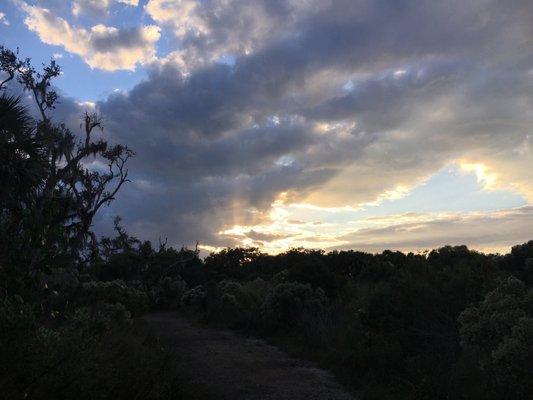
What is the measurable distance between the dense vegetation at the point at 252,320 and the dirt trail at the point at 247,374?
0.58m

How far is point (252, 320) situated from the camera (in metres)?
21.3

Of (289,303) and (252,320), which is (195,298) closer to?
(252,320)

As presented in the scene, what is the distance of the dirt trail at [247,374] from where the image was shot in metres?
9.57

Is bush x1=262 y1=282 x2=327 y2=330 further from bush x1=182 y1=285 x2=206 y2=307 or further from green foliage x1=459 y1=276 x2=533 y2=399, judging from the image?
bush x1=182 y1=285 x2=206 y2=307

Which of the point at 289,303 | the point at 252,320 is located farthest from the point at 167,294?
the point at 289,303

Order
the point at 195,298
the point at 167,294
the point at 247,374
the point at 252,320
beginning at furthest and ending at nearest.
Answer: the point at 167,294 < the point at 195,298 < the point at 252,320 < the point at 247,374

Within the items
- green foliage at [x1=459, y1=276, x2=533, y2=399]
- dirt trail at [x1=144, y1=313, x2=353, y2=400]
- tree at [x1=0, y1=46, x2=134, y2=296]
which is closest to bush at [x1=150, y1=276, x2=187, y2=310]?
tree at [x1=0, y1=46, x2=134, y2=296]

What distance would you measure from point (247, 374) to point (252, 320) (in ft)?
31.9

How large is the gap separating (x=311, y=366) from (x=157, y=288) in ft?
94.0

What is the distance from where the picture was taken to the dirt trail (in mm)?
9570

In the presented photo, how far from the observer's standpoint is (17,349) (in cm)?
489

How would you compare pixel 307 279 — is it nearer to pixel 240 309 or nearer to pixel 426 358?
pixel 240 309

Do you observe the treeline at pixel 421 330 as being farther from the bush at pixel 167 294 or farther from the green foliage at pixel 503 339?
the bush at pixel 167 294

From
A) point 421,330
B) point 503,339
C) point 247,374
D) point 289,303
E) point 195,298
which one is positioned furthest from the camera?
point 195,298
